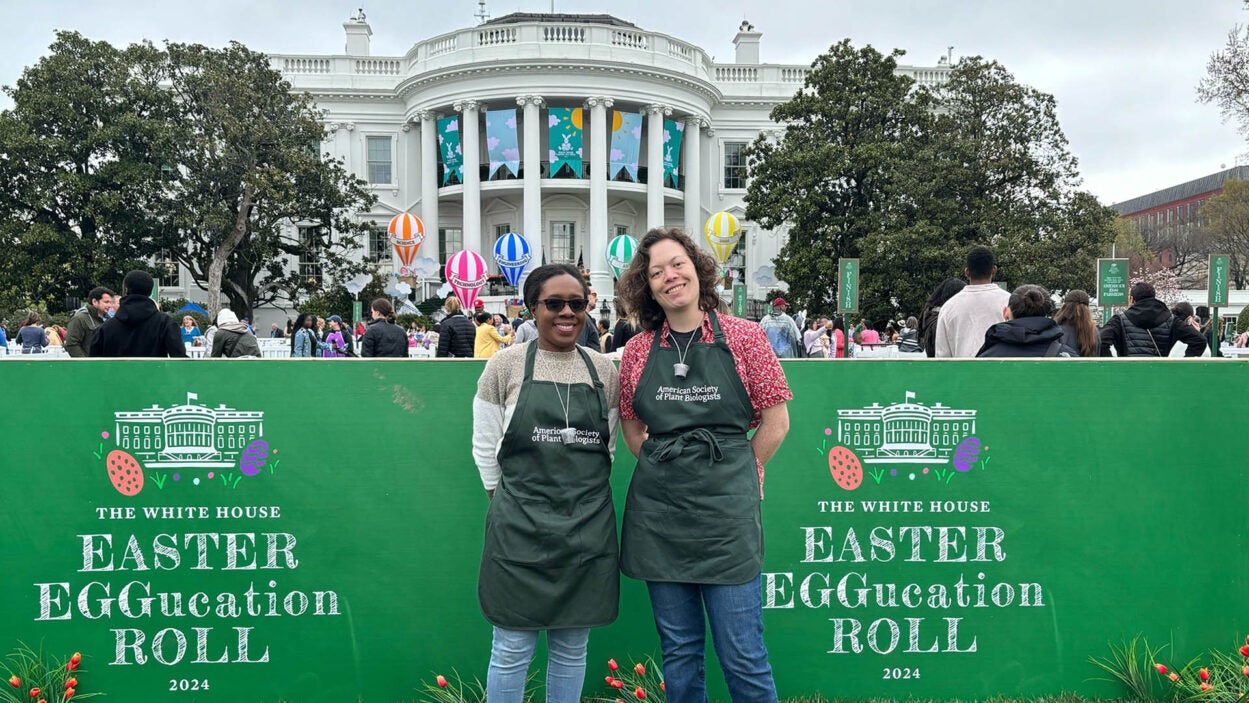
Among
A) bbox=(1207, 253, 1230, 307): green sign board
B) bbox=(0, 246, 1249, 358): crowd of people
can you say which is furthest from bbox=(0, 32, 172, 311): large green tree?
bbox=(1207, 253, 1230, 307): green sign board

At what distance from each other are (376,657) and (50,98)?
3146 centimetres

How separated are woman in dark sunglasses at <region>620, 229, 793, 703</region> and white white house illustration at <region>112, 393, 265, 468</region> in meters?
1.80

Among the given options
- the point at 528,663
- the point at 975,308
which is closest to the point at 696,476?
the point at 528,663

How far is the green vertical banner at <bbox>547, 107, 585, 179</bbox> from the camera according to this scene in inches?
1394

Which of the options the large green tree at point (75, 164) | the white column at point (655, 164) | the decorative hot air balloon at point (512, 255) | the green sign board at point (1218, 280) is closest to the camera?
the green sign board at point (1218, 280)

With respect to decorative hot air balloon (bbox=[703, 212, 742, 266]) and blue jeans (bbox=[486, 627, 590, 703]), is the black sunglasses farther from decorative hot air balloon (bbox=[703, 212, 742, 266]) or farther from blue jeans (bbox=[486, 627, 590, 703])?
decorative hot air balloon (bbox=[703, 212, 742, 266])

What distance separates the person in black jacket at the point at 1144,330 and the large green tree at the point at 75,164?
95.9ft

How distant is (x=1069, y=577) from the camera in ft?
11.6

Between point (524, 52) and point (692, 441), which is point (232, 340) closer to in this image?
point (692, 441)

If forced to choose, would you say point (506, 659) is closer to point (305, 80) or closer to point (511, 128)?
point (511, 128)

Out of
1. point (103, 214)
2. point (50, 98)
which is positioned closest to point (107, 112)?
point (50, 98)

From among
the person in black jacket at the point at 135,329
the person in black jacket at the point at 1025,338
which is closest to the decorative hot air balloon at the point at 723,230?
the person in black jacket at the point at 135,329

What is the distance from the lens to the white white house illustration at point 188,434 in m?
3.39

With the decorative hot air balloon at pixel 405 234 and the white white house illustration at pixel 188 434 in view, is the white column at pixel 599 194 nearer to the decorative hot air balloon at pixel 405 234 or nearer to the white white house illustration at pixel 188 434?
the decorative hot air balloon at pixel 405 234
